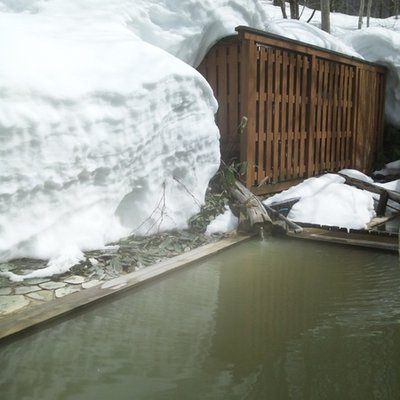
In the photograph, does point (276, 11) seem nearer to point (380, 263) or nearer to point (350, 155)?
point (350, 155)

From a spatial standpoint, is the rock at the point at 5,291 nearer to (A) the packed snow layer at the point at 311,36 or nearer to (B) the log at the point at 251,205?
(B) the log at the point at 251,205

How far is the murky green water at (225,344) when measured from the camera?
7.00 feet

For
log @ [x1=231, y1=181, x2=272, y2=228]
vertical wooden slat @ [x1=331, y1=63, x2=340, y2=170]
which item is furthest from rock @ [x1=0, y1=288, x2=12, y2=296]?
vertical wooden slat @ [x1=331, y1=63, x2=340, y2=170]

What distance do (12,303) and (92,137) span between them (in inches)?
70.1

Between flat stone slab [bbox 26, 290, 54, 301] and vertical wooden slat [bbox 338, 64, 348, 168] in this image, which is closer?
flat stone slab [bbox 26, 290, 54, 301]

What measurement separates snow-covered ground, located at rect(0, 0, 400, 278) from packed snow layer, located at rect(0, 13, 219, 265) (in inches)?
0.4

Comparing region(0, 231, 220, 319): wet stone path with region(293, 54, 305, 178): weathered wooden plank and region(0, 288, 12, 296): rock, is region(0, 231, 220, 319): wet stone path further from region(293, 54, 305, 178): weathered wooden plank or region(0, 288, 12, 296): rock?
region(293, 54, 305, 178): weathered wooden plank

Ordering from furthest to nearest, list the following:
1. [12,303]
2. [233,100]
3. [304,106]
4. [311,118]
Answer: [311,118], [304,106], [233,100], [12,303]

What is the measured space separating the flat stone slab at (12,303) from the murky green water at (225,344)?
0.34 m

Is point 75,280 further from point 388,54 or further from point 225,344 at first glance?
point 388,54

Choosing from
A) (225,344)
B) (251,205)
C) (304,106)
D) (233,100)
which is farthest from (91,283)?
(304,106)

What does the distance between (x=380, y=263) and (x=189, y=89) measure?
9.43ft

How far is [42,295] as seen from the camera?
314cm

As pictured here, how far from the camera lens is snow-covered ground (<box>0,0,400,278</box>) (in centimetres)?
369
